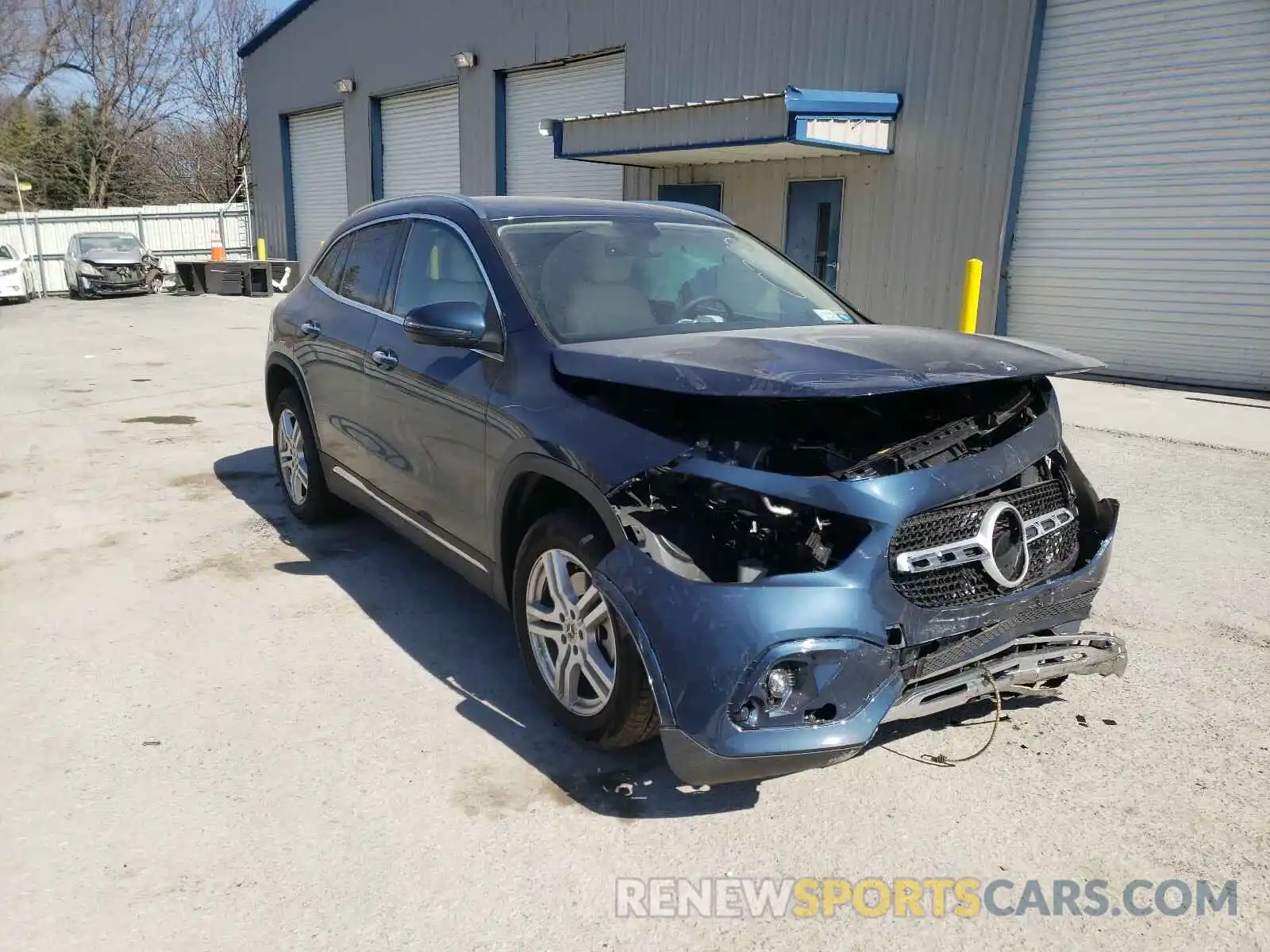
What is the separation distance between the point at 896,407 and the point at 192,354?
12.8 meters

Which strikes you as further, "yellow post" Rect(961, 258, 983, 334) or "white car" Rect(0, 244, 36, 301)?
"white car" Rect(0, 244, 36, 301)

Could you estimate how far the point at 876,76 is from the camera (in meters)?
13.3

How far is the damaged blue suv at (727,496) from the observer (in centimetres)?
248

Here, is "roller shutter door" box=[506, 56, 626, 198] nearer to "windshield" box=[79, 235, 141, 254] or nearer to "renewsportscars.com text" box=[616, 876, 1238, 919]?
"windshield" box=[79, 235, 141, 254]

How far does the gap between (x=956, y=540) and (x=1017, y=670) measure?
499 mm

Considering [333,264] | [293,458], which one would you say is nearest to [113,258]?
[293,458]

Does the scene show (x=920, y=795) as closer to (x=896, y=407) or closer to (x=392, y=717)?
(x=896, y=407)

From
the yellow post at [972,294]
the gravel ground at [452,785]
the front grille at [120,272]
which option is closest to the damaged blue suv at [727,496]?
the gravel ground at [452,785]

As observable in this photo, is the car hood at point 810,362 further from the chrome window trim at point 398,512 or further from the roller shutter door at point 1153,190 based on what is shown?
the roller shutter door at point 1153,190

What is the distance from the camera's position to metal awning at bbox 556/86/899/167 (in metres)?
12.0

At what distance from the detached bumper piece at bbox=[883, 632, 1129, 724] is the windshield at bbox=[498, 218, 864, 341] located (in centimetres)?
156

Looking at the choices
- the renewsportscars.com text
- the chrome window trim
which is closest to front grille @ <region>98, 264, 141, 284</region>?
the chrome window trim

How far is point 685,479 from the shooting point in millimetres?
2666

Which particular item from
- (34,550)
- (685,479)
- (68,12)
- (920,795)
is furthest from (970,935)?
(68,12)
